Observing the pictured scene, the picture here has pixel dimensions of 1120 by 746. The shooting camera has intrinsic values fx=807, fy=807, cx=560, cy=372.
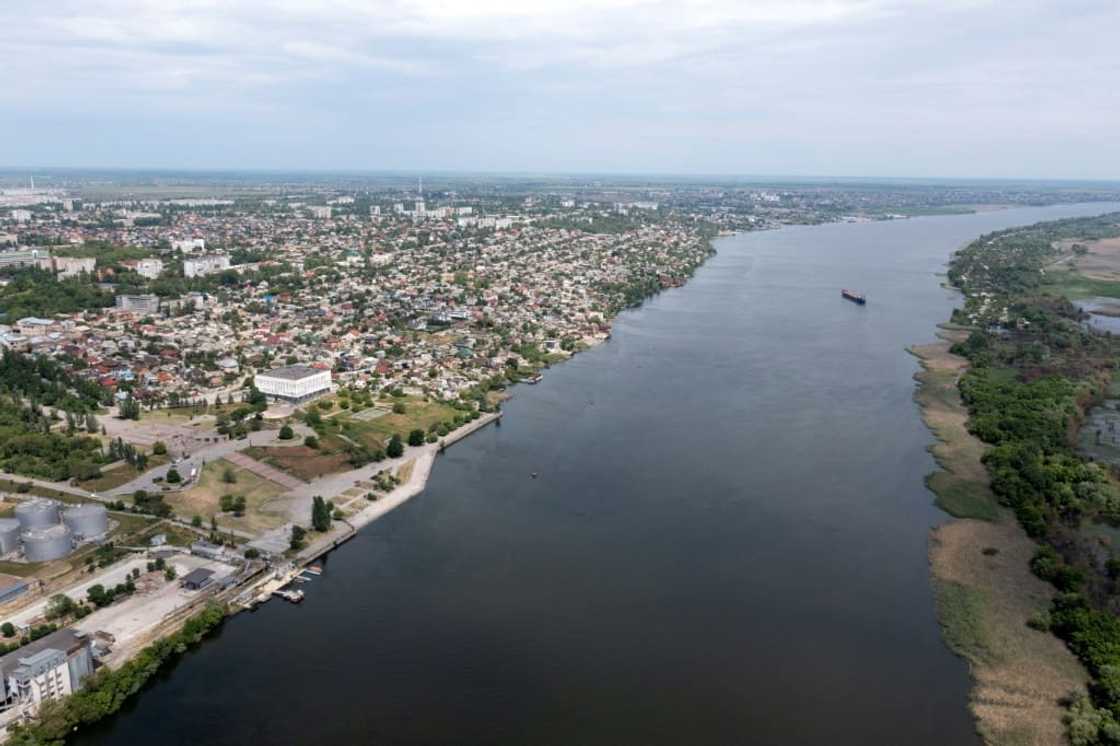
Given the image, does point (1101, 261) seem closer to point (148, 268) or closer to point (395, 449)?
point (395, 449)

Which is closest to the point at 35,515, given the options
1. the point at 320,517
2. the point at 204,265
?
the point at 320,517

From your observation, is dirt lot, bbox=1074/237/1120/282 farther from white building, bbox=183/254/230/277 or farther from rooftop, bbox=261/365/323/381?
white building, bbox=183/254/230/277

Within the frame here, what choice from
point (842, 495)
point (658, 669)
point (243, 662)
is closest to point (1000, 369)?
point (842, 495)

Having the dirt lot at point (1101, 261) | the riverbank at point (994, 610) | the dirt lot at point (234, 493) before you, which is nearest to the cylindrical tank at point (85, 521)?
the dirt lot at point (234, 493)

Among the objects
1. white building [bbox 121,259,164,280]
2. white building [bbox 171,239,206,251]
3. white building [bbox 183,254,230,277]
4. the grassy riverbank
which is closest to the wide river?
the grassy riverbank

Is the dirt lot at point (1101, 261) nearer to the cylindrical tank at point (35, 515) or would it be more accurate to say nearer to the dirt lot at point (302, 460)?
the dirt lot at point (302, 460)

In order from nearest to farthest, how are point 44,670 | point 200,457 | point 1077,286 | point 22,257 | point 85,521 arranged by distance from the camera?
point 44,670, point 85,521, point 200,457, point 22,257, point 1077,286

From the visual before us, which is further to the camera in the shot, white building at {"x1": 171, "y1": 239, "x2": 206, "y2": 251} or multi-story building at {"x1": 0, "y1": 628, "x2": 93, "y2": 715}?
white building at {"x1": 171, "y1": 239, "x2": 206, "y2": 251}

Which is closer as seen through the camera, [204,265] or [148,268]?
[148,268]
